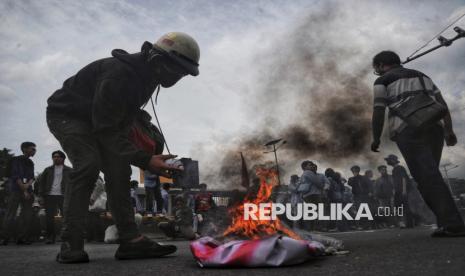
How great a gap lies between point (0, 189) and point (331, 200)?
8.53 metres

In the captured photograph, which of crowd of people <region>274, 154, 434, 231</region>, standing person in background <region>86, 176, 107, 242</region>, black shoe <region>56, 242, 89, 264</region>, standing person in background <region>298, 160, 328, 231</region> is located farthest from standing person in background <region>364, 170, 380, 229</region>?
black shoe <region>56, 242, 89, 264</region>

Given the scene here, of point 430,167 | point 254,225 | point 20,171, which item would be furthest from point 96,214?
point 430,167

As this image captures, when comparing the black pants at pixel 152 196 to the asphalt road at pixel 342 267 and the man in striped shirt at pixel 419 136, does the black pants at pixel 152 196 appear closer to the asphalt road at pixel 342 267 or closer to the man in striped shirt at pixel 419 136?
the man in striped shirt at pixel 419 136

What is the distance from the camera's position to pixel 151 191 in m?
11.9

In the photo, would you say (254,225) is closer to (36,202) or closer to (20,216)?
(20,216)

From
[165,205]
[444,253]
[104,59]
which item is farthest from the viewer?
[165,205]

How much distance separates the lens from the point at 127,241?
375 centimetres

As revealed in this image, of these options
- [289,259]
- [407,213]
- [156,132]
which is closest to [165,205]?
[407,213]

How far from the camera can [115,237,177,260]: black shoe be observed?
3713 mm

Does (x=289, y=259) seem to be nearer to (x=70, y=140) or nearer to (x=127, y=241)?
(x=127, y=241)

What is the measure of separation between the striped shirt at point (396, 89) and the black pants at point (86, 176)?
115 inches

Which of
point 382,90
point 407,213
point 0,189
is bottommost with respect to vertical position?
point 407,213

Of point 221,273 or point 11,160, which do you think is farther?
point 11,160

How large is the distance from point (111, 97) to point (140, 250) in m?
1.32
